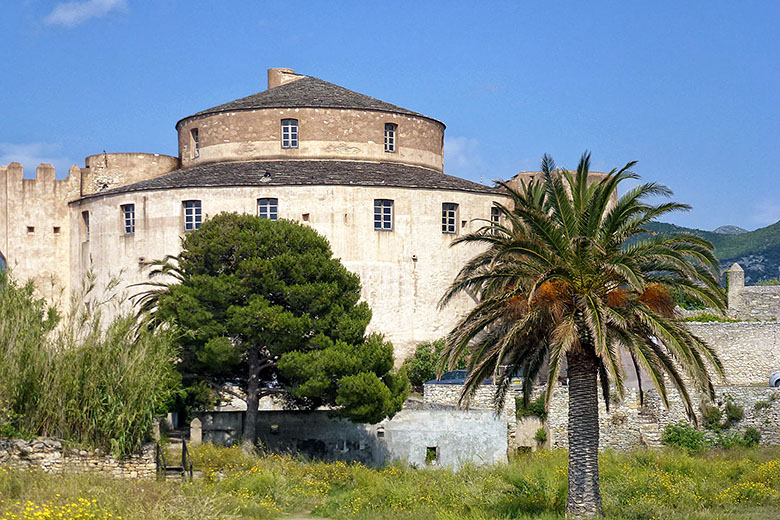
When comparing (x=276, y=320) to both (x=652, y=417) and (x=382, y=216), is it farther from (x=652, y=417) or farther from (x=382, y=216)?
(x=382, y=216)

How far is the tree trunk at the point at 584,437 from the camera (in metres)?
24.7

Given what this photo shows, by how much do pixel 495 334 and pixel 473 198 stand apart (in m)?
23.5

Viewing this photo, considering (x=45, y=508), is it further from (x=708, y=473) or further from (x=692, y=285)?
(x=708, y=473)

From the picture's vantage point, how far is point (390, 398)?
117 ft

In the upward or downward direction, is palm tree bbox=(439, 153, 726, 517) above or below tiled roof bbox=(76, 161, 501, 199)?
below

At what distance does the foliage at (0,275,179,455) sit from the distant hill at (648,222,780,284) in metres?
118

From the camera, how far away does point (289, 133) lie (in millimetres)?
52094

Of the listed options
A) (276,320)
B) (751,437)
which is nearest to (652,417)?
(751,437)

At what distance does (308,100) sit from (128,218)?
9.80 meters

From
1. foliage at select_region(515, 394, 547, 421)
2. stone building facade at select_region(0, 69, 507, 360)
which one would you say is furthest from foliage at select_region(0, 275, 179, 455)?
stone building facade at select_region(0, 69, 507, 360)

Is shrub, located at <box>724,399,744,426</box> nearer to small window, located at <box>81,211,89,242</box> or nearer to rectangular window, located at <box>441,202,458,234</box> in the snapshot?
rectangular window, located at <box>441,202,458,234</box>

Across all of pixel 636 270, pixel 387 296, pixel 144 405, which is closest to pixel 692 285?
pixel 636 270

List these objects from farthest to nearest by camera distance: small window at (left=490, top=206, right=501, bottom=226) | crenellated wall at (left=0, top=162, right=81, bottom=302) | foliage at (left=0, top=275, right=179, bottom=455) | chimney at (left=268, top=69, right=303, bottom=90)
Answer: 1. chimney at (left=268, top=69, right=303, bottom=90)
2. crenellated wall at (left=0, top=162, right=81, bottom=302)
3. small window at (left=490, top=206, right=501, bottom=226)
4. foliage at (left=0, top=275, right=179, bottom=455)

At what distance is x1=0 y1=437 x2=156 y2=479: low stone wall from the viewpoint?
25.2 metres
